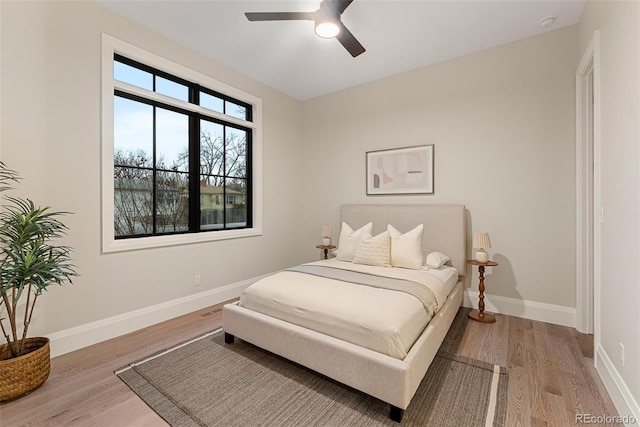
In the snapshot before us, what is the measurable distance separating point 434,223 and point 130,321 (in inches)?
132

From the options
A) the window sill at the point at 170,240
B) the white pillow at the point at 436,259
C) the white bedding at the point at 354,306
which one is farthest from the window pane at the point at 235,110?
the white pillow at the point at 436,259

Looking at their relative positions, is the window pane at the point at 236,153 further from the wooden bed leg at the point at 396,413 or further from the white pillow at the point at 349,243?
the wooden bed leg at the point at 396,413

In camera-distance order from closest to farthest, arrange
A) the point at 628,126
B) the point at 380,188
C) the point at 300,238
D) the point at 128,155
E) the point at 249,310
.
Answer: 1. the point at 628,126
2. the point at 249,310
3. the point at 128,155
4. the point at 380,188
5. the point at 300,238

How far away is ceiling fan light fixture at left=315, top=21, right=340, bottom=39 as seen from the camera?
6.95ft

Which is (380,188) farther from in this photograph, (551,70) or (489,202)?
(551,70)

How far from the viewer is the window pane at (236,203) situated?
148 inches

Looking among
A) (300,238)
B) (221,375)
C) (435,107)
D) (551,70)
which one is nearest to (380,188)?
(435,107)

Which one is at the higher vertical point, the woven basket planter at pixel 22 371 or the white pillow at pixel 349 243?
the white pillow at pixel 349 243

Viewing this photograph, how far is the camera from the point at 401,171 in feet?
12.1

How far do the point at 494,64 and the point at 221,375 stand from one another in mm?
3975

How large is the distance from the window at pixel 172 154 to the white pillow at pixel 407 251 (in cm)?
196

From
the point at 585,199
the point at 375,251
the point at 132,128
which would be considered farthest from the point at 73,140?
the point at 585,199

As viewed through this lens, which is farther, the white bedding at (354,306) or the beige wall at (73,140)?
the beige wall at (73,140)

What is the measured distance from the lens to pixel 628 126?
60.8 inches
